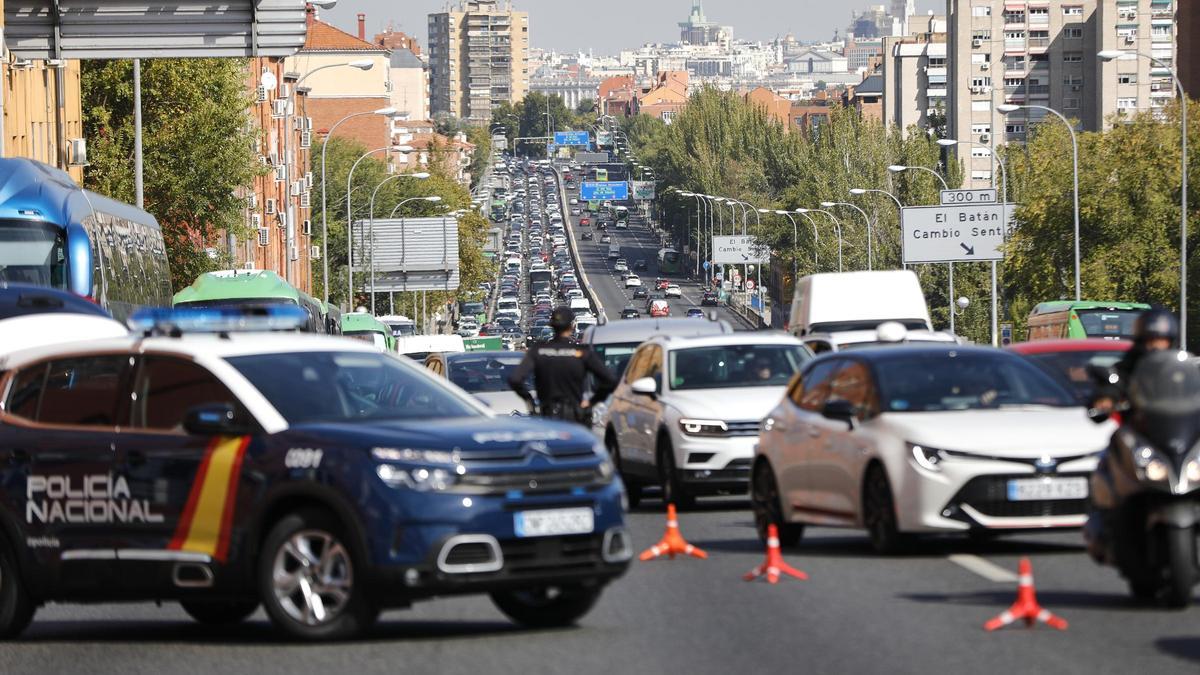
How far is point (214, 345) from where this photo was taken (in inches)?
457

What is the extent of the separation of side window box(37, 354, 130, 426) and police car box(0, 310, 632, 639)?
1cm

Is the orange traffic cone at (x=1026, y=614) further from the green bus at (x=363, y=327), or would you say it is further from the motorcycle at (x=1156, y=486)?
the green bus at (x=363, y=327)

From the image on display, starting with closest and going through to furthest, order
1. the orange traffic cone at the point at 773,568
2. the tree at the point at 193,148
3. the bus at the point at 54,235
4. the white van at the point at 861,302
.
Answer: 1. the orange traffic cone at the point at 773,568
2. the bus at the point at 54,235
3. the white van at the point at 861,302
4. the tree at the point at 193,148

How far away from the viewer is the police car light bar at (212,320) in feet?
40.1

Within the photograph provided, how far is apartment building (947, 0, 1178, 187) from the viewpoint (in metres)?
168

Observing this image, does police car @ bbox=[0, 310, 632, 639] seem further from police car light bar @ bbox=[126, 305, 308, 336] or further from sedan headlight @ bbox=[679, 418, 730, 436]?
sedan headlight @ bbox=[679, 418, 730, 436]

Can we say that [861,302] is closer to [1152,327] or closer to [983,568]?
[983,568]

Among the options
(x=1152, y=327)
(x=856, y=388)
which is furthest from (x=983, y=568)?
(x=1152, y=327)

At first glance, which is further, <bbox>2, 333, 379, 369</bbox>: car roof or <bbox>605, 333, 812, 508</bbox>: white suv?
<bbox>605, 333, 812, 508</bbox>: white suv

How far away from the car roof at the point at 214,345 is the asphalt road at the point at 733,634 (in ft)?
4.75

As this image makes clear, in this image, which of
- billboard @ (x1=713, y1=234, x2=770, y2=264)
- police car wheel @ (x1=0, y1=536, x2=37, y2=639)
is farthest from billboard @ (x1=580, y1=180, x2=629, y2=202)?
police car wheel @ (x1=0, y1=536, x2=37, y2=639)

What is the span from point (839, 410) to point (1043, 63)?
6444 inches

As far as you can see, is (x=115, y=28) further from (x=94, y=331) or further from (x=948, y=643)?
(x=948, y=643)

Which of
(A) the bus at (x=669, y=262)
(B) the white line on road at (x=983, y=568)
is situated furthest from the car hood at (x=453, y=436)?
(A) the bus at (x=669, y=262)
